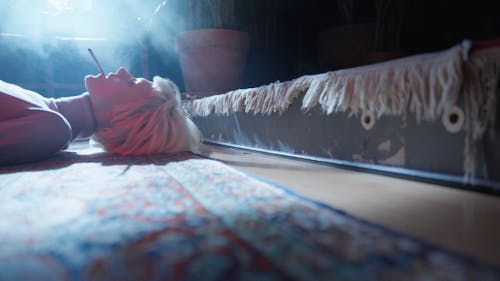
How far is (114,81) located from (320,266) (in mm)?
1108

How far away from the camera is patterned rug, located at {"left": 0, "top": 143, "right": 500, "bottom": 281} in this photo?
28 centimetres

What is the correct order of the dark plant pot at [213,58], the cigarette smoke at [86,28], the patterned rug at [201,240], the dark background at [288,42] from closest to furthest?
the patterned rug at [201,240], the dark background at [288,42], the dark plant pot at [213,58], the cigarette smoke at [86,28]

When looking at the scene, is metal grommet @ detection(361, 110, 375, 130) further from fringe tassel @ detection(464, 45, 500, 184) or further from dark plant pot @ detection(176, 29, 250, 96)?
dark plant pot @ detection(176, 29, 250, 96)

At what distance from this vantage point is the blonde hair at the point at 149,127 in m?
1.15

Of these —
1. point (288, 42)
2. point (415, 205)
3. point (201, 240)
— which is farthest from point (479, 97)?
point (288, 42)

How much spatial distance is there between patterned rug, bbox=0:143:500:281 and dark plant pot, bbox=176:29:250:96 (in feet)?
4.37

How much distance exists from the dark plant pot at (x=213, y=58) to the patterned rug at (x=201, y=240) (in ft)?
4.37

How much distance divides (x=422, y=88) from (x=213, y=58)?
4.55 feet

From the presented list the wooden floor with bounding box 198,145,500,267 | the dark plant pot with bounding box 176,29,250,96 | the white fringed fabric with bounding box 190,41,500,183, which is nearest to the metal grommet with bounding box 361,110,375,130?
the white fringed fabric with bounding box 190,41,500,183

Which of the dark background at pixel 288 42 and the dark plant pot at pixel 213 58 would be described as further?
the dark plant pot at pixel 213 58

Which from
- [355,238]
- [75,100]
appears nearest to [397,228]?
[355,238]

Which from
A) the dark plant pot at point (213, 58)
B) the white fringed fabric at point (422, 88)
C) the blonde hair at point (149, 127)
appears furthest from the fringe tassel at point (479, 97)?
the dark plant pot at point (213, 58)

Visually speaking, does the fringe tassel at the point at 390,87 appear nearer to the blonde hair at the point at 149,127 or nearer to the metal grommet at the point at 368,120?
the metal grommet at the point at 368,120

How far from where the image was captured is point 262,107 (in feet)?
3.61
